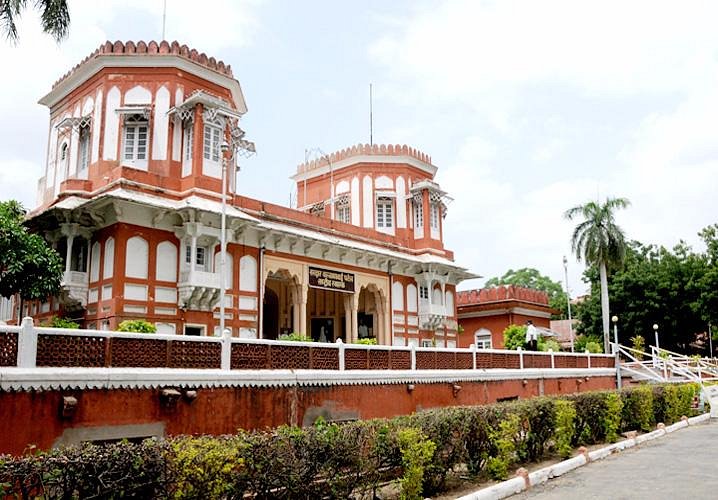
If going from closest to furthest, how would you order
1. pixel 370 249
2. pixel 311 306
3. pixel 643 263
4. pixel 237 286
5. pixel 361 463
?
pixel 361 463 < pixel 237 286 < pixel 370 249 < pixel 311 306 < pixel 643 263

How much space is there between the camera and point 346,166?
Result: 30688 mm

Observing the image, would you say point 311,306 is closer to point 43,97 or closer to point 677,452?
point 43,97

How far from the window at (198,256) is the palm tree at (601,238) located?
23.4 metres

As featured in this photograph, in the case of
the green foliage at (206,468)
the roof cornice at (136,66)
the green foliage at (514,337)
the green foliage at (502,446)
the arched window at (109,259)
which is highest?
the roof cornice at (136,66)

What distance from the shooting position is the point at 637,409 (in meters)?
16.6

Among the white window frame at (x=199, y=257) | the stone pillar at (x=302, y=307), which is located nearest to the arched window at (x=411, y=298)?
the stone pillar at (x=302, y=307)

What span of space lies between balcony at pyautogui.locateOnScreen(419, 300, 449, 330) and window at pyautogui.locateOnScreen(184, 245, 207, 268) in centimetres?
1146

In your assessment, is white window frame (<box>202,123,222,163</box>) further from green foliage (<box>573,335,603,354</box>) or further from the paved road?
green foliage (<box>573,335,603,354</box>)

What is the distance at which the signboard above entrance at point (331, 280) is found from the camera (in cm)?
2359

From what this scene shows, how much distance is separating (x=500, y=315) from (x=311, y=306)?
44.7 ft

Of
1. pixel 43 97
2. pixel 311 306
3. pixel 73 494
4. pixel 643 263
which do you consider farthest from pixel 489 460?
pixel 643 263

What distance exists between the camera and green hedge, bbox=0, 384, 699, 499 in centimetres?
581

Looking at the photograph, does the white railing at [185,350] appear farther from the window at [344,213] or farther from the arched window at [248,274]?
the window at [344,213]

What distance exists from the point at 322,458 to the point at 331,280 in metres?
16.5
